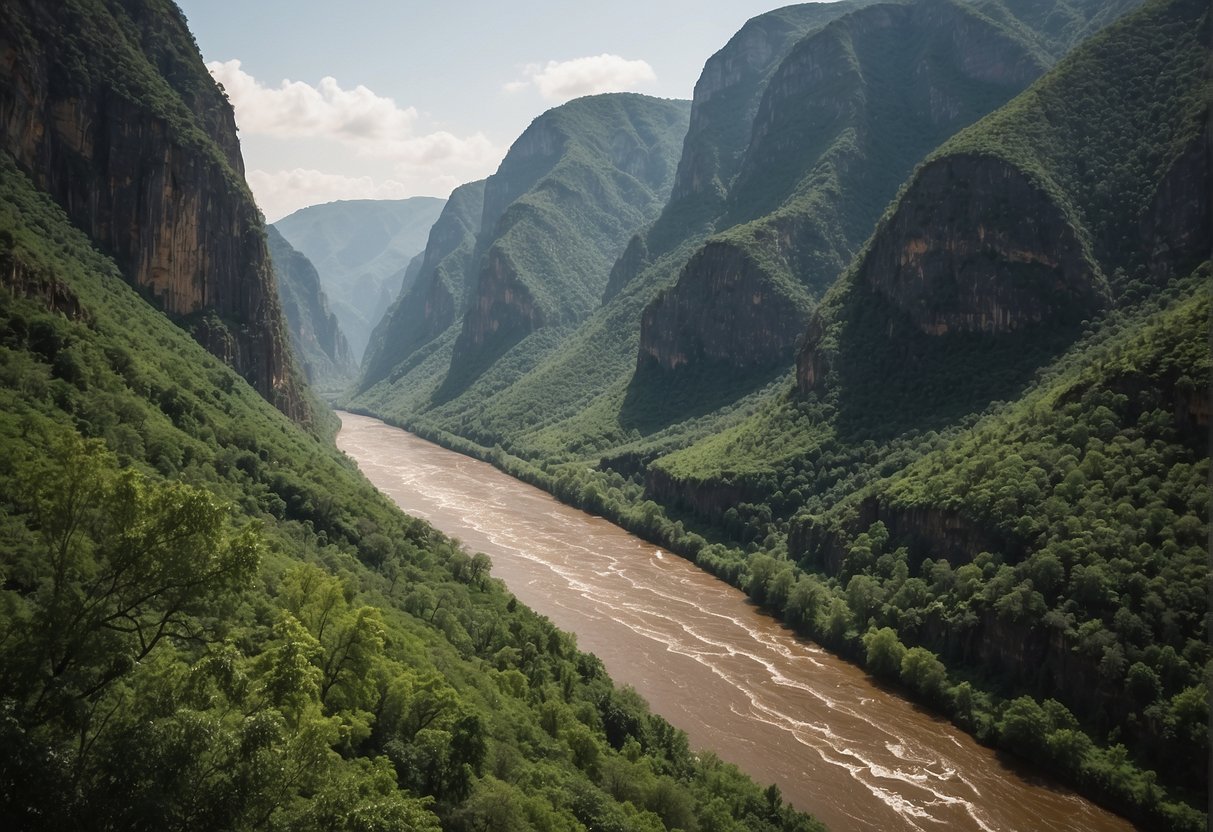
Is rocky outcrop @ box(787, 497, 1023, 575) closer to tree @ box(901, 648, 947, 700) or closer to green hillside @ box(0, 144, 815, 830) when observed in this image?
tree @ box(901, 648, 947, 700)

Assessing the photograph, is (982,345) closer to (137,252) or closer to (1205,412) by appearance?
(1205,412)

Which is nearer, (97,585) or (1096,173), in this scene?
(97,585)

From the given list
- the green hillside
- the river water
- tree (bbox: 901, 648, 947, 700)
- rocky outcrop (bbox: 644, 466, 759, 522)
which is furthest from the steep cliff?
the green hillside

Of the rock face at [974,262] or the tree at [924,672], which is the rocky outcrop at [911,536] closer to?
the tree at [924,672]

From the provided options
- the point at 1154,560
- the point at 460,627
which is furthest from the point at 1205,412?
the point at 460,627

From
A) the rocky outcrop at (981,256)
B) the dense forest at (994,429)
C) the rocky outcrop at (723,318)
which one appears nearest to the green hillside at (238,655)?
the dense forest at (994,429)
